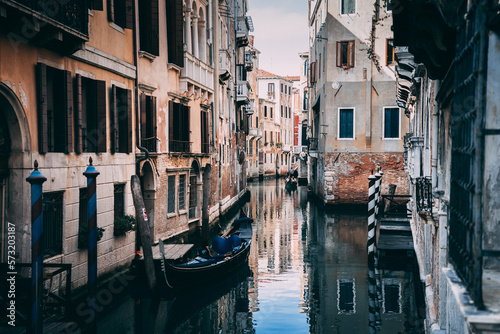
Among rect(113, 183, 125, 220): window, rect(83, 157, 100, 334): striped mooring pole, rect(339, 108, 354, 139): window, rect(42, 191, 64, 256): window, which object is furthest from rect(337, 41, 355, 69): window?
rect(83, 157, 100, 334): striped mooring pole

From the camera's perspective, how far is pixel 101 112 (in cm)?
890

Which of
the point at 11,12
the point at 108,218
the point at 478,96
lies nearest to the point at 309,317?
the point at 108,218

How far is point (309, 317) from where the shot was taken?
848 centimetres

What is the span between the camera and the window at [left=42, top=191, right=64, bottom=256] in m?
7.26

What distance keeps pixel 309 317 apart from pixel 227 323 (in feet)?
4.38

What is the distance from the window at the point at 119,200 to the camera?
31.9 feet

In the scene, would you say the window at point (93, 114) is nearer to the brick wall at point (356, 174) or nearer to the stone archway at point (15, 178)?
the stone archway at point (15, 178)

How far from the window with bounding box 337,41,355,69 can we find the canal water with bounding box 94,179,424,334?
8980 millimetres

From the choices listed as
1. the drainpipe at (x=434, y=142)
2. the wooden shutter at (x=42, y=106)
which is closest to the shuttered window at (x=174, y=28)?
the wooden shutter at (x=42, y=106)

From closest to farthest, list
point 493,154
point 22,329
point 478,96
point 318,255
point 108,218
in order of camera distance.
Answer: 1. point 478,96
2. point 493,154
3. point 22,329
4. point 108,218
5. point 318,255

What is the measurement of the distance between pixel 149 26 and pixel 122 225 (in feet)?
14.4

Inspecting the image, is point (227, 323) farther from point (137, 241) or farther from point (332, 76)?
point (332, 76)

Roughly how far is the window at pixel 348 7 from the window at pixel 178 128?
1016 centimetres

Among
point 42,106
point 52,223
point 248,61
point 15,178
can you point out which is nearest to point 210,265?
point 52,223
